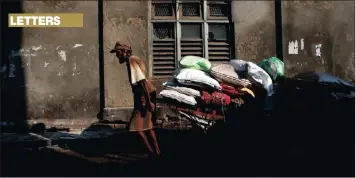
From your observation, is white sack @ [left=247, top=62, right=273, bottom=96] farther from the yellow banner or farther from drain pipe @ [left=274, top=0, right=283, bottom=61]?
the yellow banner

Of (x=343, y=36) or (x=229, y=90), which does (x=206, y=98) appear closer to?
(x=229, y=90)

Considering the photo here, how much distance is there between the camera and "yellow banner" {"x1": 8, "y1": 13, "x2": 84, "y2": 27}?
6891mm

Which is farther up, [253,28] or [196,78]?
[253,28]

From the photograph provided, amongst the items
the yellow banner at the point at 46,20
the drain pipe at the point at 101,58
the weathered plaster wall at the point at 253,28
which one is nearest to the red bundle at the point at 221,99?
the weathered plaster wall at the point at 253,28

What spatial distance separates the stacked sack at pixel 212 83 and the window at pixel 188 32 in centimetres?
234

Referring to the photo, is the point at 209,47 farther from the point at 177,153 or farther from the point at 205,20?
the point at 177,153

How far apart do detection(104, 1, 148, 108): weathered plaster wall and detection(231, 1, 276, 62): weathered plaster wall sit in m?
1.83

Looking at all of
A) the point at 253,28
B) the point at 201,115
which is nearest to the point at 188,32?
the point at 253,28

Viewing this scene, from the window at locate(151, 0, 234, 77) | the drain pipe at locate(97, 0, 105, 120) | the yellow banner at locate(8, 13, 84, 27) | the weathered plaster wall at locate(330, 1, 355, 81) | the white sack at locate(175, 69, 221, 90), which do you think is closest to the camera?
the white sack at locate(175, 69, 221, 90)

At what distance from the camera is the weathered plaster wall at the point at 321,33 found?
7395 mm

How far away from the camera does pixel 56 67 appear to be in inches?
274

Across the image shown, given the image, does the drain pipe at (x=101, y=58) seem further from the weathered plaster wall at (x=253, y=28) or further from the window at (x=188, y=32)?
the weathered plaster wall at (x=253, y=28)

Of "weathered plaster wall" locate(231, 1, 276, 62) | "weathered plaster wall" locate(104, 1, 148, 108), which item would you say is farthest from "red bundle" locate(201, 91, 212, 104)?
"weathered plaster wall" locate(231, 1, 276, 62)

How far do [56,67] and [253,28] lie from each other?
391cm
